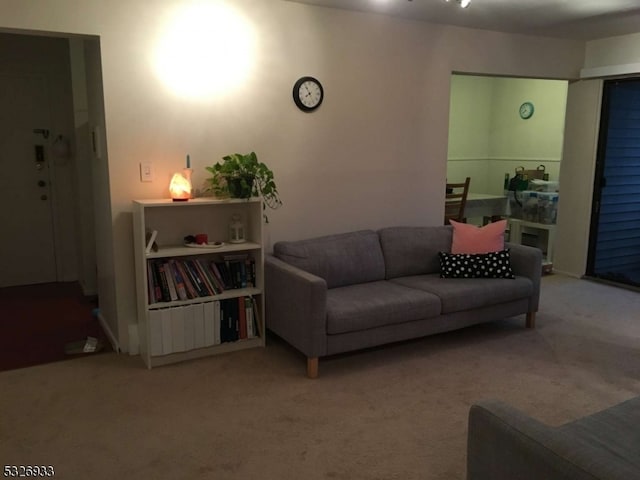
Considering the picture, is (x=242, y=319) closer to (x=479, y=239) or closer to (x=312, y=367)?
(x=312, y=367)

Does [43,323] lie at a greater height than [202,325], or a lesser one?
lesser

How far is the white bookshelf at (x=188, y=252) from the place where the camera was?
327cm

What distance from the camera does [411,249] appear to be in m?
4.13

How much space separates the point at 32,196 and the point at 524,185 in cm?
526

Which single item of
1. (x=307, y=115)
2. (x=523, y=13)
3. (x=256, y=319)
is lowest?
(x=256, y=319)

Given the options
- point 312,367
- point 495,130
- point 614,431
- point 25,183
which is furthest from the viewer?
point 495,130

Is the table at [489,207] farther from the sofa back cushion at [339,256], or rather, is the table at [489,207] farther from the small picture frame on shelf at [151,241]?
the small picture frame on shelf at [151,241]

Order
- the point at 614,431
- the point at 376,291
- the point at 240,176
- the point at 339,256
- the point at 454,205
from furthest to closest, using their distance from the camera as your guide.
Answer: the point at 454,205
the point at 339,256
the point at 376,291
the point at 240,176
the point at 614,431

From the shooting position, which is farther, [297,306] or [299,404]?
[297,306]

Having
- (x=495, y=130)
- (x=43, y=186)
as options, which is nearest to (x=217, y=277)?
(x=43, y=186)

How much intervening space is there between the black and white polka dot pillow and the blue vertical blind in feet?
6.76

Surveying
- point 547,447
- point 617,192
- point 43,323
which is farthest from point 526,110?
point 547,447

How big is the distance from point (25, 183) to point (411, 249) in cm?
367

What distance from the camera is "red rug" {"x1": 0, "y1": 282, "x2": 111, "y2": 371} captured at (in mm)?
3500
